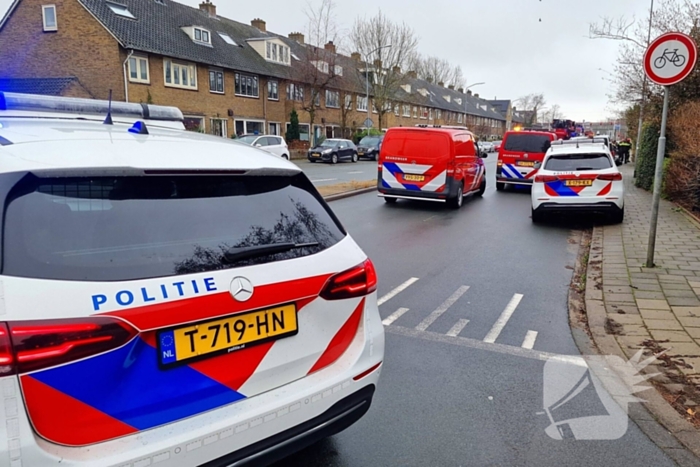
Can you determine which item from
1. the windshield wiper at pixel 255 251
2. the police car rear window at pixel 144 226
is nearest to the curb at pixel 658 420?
the police car rear window at pixel 144 226

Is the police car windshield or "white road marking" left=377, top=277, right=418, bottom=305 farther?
the police car windshield

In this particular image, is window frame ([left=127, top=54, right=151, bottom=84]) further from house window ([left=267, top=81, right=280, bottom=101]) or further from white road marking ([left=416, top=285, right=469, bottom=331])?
white road marking ([left=416, top=285, right=469, bottom=331])

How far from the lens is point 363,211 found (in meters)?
12.7

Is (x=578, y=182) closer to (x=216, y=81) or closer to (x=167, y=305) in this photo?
(x=167, y=305)

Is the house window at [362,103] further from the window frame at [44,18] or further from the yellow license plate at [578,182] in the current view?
the yellow license plate at [578,182]

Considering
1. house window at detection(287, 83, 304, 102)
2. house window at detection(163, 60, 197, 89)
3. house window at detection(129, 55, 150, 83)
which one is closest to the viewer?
house window at detection(129, 55, 150, 83)

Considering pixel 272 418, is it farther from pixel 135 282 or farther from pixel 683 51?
pixel 683 51

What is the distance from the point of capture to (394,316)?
5.44 meters

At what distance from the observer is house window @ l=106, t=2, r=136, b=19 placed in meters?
29.6

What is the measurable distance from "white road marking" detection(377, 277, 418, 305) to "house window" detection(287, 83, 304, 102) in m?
37.6

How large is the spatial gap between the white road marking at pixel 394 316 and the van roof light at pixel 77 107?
8.78 feet

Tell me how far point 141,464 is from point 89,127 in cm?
160

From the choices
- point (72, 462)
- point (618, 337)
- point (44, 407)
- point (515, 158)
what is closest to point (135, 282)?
point (44, 407)

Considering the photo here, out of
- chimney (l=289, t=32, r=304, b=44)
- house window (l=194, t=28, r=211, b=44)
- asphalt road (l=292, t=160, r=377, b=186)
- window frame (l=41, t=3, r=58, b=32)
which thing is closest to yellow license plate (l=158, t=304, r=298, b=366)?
asphalt road (l=292, t=160, r=377, b=186)
